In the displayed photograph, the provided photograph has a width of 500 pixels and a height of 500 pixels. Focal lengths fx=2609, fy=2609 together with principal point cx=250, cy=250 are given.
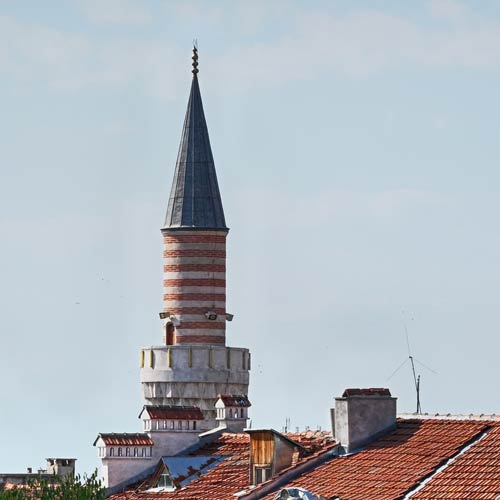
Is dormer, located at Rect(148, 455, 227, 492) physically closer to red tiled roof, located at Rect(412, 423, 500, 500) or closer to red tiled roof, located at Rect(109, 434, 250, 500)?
red tiled roof, located at Rect(109, 434, 250, 500)

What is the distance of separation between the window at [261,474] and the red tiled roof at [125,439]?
31.2 feet

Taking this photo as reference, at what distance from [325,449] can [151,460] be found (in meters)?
11.8

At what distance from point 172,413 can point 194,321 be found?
428 inches

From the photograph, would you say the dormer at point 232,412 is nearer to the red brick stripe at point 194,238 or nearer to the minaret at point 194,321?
the minaret at point 194,321

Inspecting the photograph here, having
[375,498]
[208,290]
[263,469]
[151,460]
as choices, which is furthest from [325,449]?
[208,290]

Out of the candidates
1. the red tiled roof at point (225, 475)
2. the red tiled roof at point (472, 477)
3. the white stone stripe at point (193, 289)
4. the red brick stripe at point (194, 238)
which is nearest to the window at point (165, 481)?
the red tiled roof at point (225, 475)

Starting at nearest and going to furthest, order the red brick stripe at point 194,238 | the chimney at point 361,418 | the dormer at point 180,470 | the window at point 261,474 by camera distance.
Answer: the chimney at point 361,418
the window at point 261,474
the dormer at point 180,470
the red brick stripe at point 194,238

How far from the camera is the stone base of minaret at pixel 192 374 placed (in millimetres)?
90875

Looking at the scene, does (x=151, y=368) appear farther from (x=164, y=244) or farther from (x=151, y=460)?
(x=151, y=460)

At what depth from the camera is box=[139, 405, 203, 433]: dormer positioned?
7975 centimetres

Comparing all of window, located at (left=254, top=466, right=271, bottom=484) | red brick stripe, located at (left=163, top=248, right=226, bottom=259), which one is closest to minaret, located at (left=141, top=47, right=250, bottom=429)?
red brick stripe, located at (left=163, top=248, right=226, bottom=259)

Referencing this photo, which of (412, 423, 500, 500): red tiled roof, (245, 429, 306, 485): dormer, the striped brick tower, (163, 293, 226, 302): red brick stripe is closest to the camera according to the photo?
(412, 423, 500, 500): red tiled roof

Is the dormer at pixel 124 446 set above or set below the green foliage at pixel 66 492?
above

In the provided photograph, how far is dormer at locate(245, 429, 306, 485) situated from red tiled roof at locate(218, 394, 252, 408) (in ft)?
40.5
